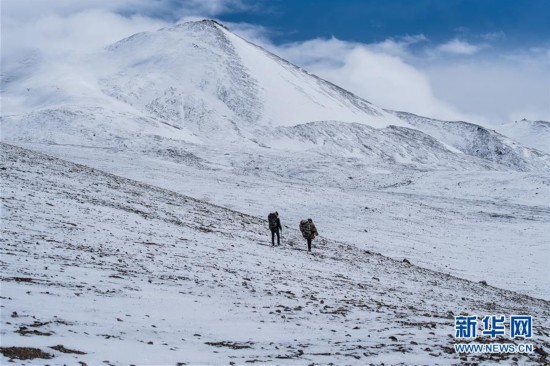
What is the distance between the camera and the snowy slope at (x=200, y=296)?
10273mm

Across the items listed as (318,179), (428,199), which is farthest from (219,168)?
(428,199)

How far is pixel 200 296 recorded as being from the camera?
1441 cm

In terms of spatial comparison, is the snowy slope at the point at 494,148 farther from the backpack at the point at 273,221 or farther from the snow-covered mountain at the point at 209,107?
the backpack at the point at 273,221

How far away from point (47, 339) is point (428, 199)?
55.2 meters

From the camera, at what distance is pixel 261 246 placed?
25.7 m

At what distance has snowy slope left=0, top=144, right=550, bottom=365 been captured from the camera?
1027 centimetres

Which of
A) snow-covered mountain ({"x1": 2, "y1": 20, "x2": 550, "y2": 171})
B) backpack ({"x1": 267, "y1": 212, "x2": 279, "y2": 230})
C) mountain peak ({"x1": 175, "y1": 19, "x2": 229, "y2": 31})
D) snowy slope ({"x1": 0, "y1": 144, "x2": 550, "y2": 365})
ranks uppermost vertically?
mountain peak ({"x1": 175, "y1": 19, "x2": 229, "y2": 31})

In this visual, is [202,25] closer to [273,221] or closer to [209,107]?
[209,107]

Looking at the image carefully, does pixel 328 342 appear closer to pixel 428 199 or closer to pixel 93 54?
pixel 428 199

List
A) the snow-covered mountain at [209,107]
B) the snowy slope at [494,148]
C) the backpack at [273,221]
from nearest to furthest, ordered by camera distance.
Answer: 1. the backpack at [273,221]
2. the snow-covered mountain at [209,107]
3. the snowy slope at [494,148]

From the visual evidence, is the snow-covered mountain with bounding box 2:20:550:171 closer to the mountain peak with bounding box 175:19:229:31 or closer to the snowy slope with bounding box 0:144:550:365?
the mountain peak with bounding box 175:19:229:31

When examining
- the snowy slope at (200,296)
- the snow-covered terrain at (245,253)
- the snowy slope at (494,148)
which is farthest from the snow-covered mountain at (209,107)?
the snowy slope at (200,296)

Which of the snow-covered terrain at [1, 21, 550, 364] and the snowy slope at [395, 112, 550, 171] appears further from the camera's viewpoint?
the snowy slope at [395, 112, 550, 171]

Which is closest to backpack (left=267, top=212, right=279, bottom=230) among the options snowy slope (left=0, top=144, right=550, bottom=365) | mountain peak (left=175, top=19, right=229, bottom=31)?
snowy slope (left=0, top=144, right=550, bottom=365)
